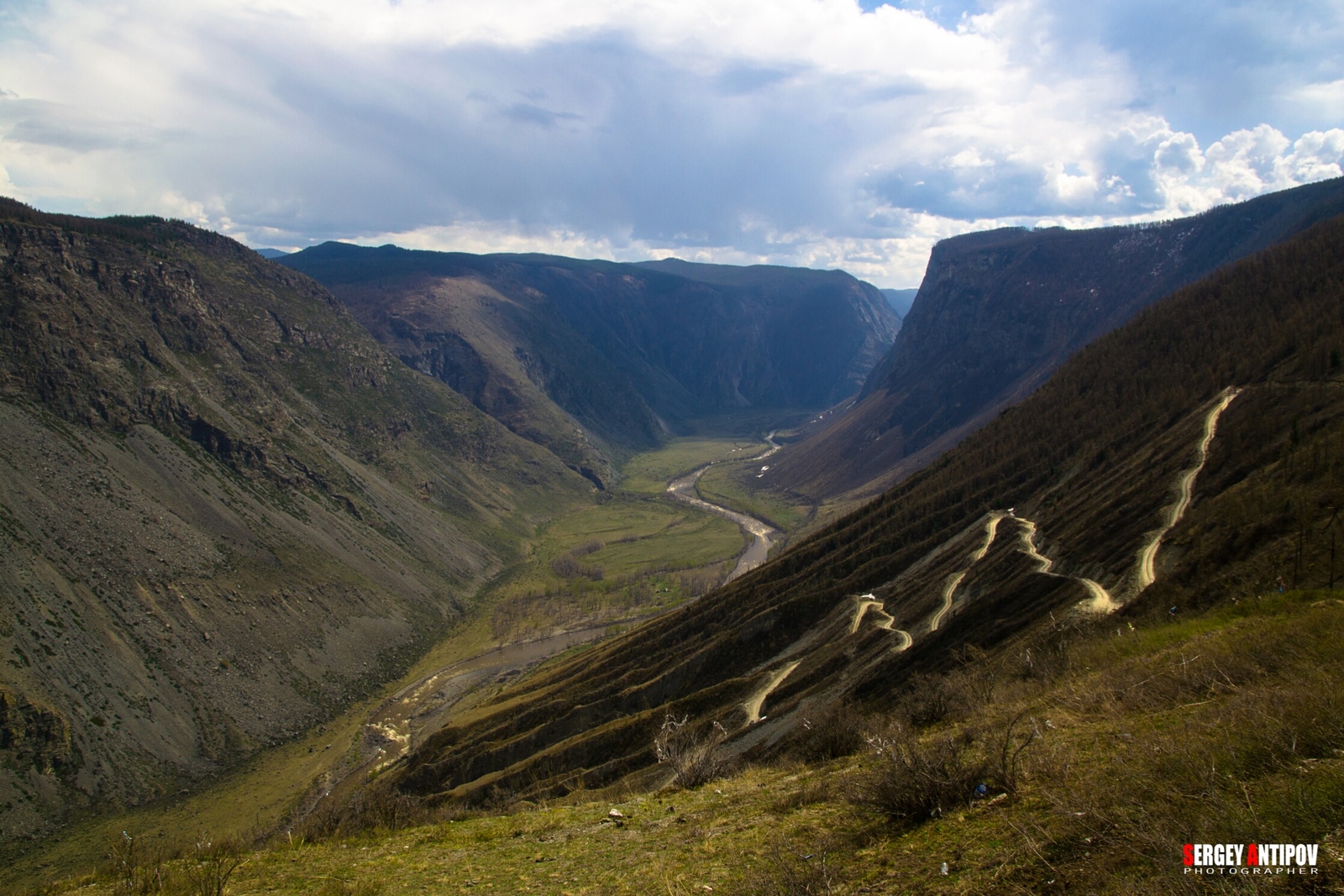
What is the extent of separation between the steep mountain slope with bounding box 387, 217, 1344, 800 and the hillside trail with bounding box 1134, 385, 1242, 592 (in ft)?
0.74

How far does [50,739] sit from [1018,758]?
85.1 m

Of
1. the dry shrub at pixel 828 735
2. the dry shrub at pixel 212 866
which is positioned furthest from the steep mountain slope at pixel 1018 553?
the dry shrub at pixel 212 866

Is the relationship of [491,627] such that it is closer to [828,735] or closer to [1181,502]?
[828,735]

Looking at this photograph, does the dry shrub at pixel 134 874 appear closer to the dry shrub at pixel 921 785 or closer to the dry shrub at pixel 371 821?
the dry shrub at pixel 371 821

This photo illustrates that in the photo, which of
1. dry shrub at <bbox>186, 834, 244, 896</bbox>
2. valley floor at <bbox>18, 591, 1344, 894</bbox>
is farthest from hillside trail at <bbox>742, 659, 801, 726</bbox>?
dry shrub at <bbox>186, 834, 244, 896</bbox>

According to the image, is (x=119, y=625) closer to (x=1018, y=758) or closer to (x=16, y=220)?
(x=16, y=220)

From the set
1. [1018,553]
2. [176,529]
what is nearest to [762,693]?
[1018,553]

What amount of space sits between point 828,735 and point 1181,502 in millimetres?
35239

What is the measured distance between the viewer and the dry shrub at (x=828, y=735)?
30672 millimetres

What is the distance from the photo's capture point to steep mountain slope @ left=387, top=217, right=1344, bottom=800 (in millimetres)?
42625

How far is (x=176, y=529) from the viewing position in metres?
99.9

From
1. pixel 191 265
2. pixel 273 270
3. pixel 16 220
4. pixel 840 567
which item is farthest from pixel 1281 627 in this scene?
pixel 273 270

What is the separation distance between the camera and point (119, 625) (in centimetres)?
8238

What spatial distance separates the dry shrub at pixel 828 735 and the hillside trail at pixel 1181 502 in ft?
64.1
